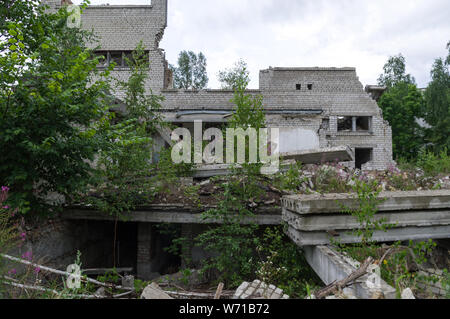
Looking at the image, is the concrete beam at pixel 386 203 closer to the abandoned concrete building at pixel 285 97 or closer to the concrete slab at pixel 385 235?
the concrete slab at pixel 385 235

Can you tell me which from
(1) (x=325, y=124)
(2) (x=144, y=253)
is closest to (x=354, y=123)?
(1) (x=325, y=124)

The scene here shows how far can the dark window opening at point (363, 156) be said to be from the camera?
531 inches

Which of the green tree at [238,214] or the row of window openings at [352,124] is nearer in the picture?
the green tree at [238,214]

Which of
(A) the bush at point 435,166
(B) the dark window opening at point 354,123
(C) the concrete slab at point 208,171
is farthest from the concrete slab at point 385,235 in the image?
(B) the dark window opening at point 354,123

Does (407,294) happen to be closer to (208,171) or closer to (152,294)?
(152,294)

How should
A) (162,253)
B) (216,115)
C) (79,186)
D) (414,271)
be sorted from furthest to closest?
(216,115), (162,253), (79,186), (414,271)

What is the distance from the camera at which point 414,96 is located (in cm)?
2098

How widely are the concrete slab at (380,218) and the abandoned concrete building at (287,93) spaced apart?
9.31m

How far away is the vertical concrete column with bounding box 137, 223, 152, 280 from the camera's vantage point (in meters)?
6.69

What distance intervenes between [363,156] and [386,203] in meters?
11.6

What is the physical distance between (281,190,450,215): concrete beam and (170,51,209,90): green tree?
26059 mm
